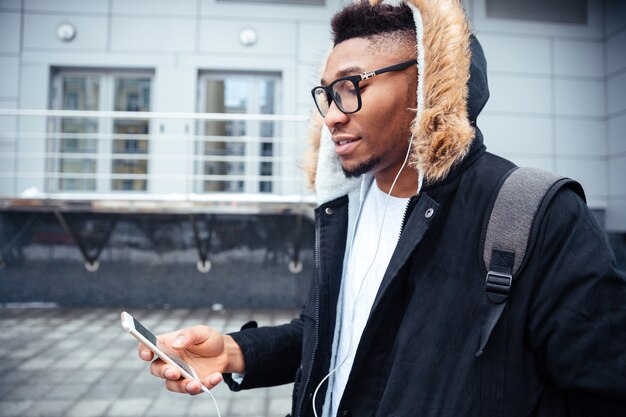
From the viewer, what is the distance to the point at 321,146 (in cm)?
164

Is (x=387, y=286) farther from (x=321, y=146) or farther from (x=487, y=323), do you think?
(x=321, y=146)

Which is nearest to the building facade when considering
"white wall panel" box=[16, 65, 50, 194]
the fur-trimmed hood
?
"white wall panel" box=[16, 65, 50, 194]

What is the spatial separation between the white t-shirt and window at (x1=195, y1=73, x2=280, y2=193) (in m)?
6.13

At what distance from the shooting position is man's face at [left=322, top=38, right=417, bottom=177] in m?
1.25

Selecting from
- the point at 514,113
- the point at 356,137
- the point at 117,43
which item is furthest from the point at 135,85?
the point at 356,137

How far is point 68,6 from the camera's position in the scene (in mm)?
7164

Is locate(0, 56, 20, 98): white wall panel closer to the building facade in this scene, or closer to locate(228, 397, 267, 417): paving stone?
the building facade

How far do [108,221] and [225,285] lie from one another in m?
2.07

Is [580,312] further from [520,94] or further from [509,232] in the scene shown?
[520,94]

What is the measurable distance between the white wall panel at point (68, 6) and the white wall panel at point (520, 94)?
671 centimetres

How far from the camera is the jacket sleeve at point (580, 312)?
0.89 metres

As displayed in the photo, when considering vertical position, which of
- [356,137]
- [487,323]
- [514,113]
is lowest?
[487,323]

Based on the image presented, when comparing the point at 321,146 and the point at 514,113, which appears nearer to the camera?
the point at 321,146

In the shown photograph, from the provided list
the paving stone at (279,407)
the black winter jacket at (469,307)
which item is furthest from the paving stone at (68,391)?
the black winter jacket at (469,307)
